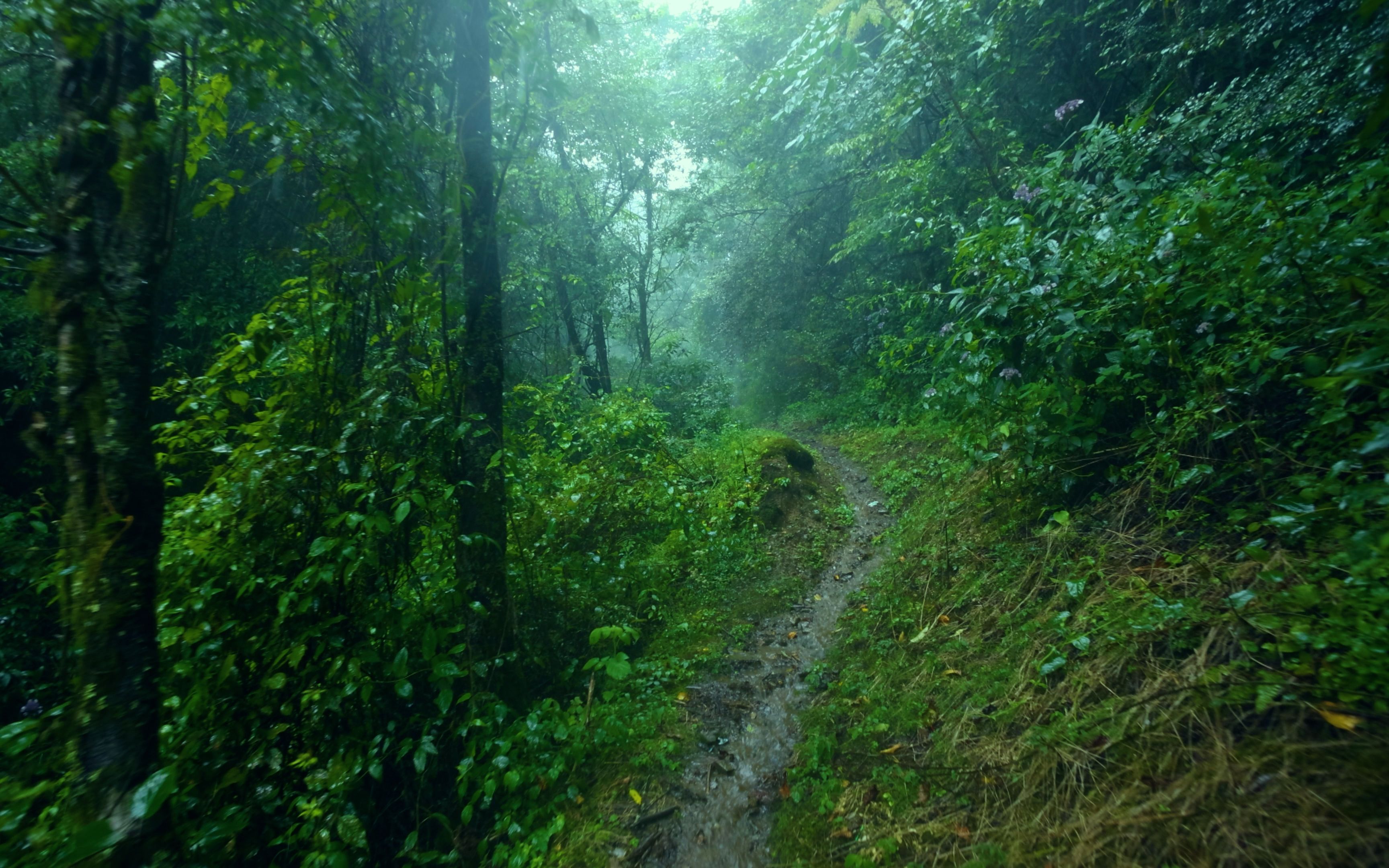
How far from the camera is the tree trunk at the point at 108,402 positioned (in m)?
2.46

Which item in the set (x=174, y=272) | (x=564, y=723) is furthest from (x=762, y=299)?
(x=564, y=723)

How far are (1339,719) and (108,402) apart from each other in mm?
4696

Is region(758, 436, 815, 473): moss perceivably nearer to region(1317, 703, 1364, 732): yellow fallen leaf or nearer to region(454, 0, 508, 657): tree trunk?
region(454, 0, 508, 657): tree trunk

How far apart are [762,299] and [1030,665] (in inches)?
666

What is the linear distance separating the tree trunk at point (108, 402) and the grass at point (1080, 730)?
296 cm

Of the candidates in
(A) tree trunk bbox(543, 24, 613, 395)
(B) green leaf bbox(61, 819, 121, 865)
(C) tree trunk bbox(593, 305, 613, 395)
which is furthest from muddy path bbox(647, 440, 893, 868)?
(C) tree trunk bbox(593, 305, 613, 395)

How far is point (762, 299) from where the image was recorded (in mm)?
19547

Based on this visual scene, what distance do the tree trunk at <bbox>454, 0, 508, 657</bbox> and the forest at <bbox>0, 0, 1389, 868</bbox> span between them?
30mm

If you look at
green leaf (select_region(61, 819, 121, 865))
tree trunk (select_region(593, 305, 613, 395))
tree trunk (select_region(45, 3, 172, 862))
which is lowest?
green leaf (select_region(61, 819, 121, 865))

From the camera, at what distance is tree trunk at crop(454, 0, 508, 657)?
4.34 m

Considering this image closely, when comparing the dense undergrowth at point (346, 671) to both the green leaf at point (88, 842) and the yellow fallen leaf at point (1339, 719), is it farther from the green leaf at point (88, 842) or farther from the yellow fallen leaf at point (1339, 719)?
the yellow fallen leaf at point (1339, 719)

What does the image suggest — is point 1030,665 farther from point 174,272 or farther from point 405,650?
point 174,272

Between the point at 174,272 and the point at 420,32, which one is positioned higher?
the point at 174,272

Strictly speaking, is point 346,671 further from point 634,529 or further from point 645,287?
point 645,287
